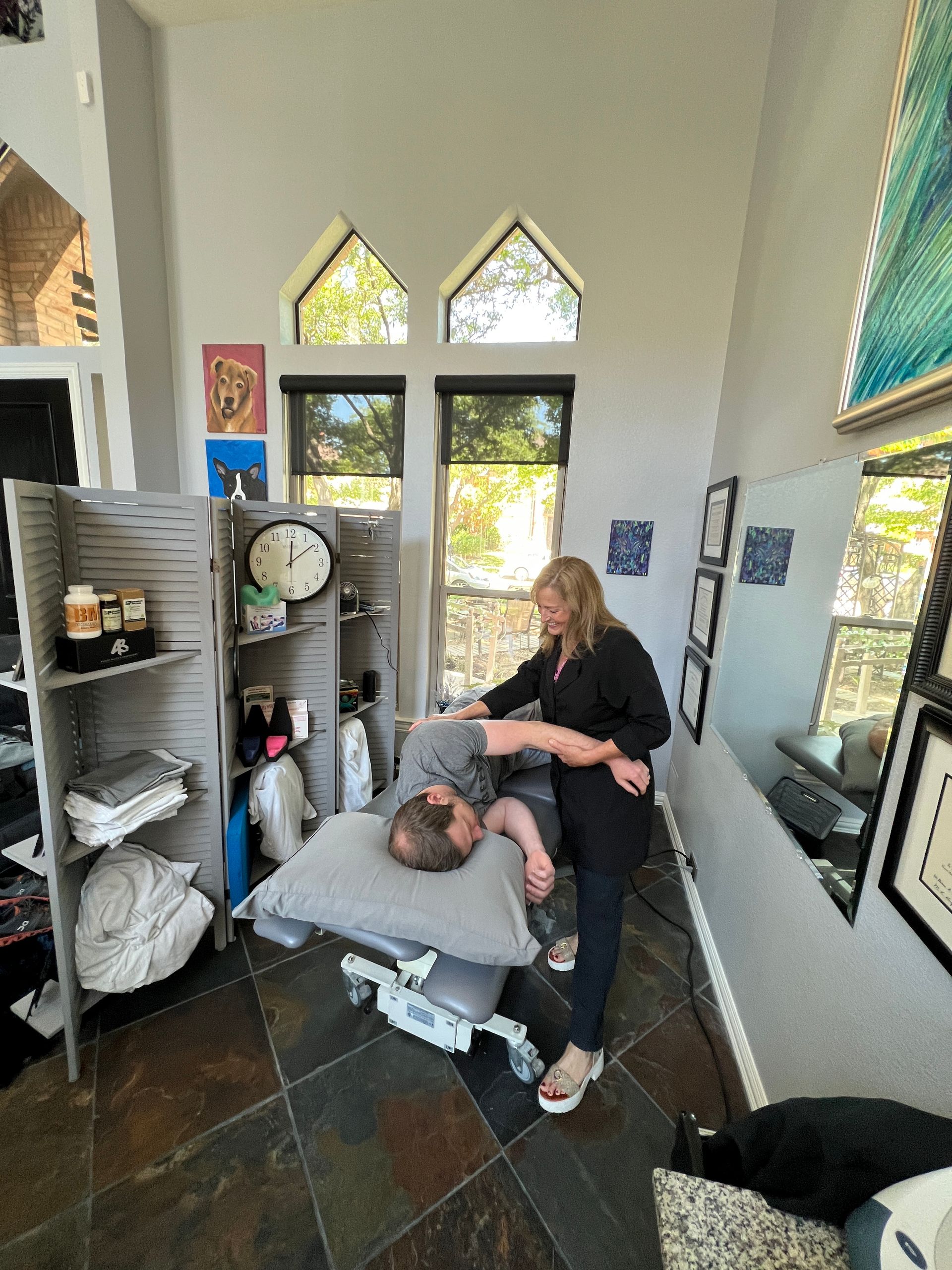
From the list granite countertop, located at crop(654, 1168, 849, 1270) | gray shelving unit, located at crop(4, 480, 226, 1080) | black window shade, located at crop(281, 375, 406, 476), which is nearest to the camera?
granite countertop, located at crop(654, 1168, 849, 1270)

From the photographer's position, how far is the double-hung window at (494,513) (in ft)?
9.27

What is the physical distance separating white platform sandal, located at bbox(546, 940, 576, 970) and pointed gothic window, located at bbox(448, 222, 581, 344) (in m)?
2.92

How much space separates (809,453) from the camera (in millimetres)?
1477

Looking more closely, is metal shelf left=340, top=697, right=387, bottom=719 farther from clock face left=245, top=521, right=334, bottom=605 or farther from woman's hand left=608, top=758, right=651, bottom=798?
woman's hand left=608, top=758, right=651, bottom=798

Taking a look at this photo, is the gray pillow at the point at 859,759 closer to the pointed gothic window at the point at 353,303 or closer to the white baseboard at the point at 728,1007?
the white baseboard at the point at 728,1007

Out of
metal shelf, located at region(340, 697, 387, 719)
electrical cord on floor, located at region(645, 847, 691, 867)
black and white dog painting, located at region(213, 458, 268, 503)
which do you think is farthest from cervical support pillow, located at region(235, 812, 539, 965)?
black and white dog painting, located at region(213, 458, 268, 503)

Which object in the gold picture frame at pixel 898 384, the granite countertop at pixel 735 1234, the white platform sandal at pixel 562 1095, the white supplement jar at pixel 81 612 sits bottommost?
the white platform sandal at pixel 562 1095

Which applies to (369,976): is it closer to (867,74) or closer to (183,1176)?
(183,1176)

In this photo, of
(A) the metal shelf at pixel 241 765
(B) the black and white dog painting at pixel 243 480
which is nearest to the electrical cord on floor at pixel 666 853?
(A) the metal shelf at pixel 241 765

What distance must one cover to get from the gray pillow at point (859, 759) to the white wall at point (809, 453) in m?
0.06

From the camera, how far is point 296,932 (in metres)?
1.16

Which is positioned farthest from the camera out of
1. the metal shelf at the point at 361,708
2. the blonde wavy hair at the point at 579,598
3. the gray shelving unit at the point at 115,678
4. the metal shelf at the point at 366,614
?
the metal shelf at the point at 361,708

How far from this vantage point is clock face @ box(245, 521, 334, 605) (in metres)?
1.95

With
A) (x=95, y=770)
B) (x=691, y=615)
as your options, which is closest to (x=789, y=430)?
(x=691, y=615)
